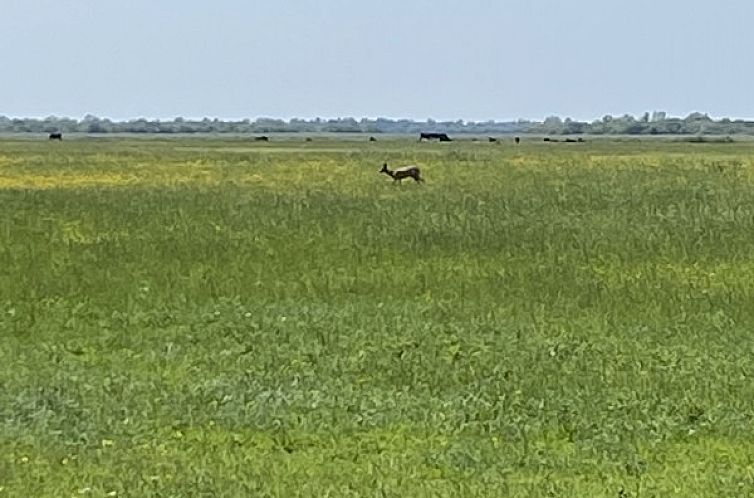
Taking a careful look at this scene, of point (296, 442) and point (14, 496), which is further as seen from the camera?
point (296, 442)

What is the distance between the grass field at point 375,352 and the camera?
10164 millimetres

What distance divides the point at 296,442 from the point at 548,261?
39.8 ft

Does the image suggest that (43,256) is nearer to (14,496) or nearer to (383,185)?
(14,496)

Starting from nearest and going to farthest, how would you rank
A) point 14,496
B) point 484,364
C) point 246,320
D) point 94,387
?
1. point 14,496
2. point 94,387
3. point 484,364
4. point 246,320

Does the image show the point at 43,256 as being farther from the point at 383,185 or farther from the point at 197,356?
the point at 383,185

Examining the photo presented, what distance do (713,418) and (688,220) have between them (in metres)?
18.1

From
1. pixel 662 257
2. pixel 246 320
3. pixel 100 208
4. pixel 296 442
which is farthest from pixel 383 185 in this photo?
pixel 296 442

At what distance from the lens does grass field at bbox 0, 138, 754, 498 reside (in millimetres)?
10164

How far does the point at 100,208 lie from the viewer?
31.5 m

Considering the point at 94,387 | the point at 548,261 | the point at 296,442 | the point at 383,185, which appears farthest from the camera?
the point at 383,185

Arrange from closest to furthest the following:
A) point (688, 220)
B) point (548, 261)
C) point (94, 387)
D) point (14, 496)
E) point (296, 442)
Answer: point (14, 496) → point (296, 442) → point (94, 387) → point (548, 261) → point (688, 220)

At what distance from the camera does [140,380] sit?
13.5m

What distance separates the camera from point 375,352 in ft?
48.2

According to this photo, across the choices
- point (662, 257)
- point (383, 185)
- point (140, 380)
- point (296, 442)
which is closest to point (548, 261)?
point (662, 257)
